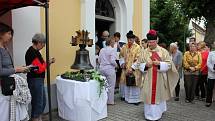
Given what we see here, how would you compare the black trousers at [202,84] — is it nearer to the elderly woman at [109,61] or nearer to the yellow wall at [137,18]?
the elderly woman at [109,61]

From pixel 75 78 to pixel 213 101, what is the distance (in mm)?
4303

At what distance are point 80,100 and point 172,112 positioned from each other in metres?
2.50

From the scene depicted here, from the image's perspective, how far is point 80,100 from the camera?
648 centimetres

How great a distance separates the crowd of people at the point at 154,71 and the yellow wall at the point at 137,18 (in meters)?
1.66

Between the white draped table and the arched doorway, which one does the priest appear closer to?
the white draped table

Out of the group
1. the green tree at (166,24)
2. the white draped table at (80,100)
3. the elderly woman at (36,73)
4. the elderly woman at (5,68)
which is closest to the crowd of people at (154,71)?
the white draped table at (80,100)

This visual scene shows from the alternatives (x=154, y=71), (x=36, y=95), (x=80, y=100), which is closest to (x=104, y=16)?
(x=154, y=71)

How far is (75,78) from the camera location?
6.73 m

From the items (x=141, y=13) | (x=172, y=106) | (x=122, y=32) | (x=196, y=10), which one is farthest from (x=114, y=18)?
(x=196, y=10)

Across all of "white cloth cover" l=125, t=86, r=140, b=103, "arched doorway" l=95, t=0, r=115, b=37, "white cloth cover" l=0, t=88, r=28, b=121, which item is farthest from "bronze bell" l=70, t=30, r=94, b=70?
"arched doorway" l=95, t=0, r=115, b=37

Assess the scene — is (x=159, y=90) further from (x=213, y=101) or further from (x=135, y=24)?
(x=135, y=24)

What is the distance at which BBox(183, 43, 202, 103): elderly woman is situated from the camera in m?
8.72

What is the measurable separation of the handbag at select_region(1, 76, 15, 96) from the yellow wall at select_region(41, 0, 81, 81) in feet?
9.41

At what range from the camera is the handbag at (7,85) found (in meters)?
4.71
